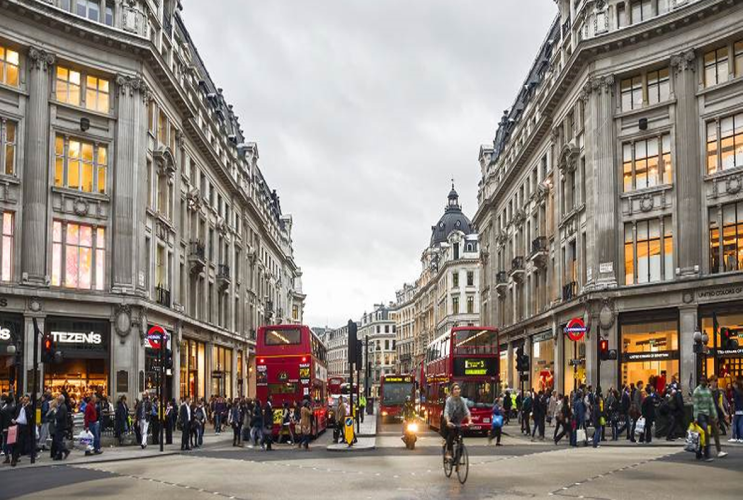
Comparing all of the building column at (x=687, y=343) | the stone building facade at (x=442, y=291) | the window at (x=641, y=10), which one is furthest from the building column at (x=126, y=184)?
the stone building facade at (x=442, y=291)

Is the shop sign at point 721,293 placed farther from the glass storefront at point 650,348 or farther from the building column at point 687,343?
the glass storefront at point 650,348

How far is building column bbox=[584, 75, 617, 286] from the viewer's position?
42094 millimetres

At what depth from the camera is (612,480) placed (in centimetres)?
1758

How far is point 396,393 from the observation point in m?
61.7

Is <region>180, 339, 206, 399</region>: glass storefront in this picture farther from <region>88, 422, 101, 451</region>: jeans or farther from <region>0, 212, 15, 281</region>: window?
<region>88, 422, 101, 451</region>: jeans

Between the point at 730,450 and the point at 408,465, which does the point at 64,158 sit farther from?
the point at 730,450

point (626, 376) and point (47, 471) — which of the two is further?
point (626, 376)

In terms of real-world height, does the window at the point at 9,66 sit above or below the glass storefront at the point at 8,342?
above

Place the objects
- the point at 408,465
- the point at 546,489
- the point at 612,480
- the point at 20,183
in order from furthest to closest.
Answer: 1. the point at 20,183
2. the point at 408,465
3. the point at 612,480
4. the point at 546,489

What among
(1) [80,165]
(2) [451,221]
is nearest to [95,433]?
(1) [80,165]

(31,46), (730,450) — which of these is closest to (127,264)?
(31,46)

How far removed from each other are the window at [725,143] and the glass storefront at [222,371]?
114 feet

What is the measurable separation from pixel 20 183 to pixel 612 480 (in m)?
A: 28.0

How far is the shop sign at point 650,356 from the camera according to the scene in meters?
39.8
